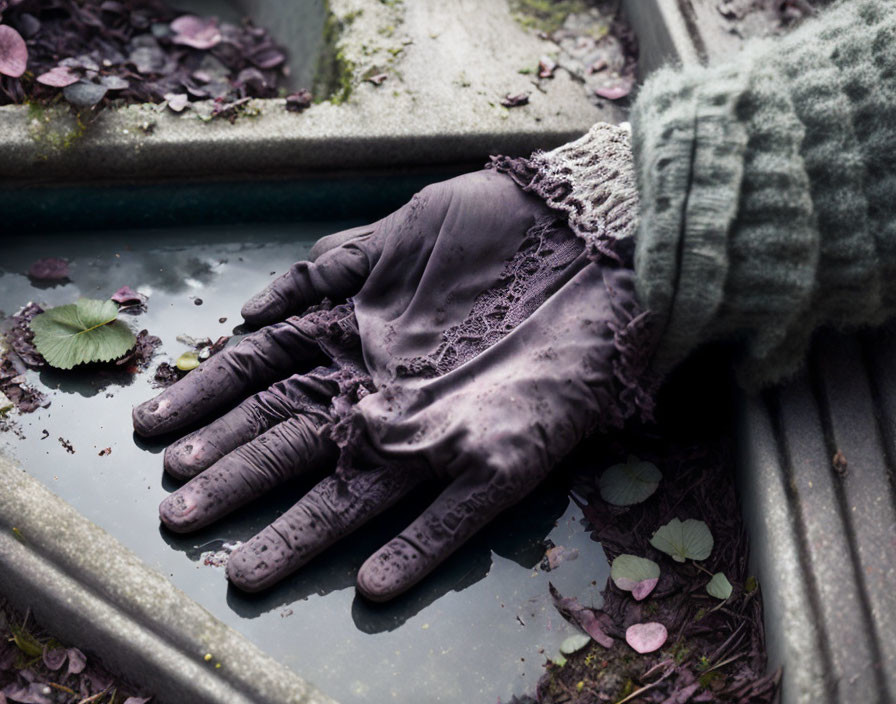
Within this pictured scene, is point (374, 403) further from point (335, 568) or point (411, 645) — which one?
point (411, 645)

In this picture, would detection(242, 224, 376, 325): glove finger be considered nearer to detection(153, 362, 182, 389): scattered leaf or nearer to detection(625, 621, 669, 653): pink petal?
detection(153, 362, 182, 389): scattered leaf

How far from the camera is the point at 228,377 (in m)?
1.64

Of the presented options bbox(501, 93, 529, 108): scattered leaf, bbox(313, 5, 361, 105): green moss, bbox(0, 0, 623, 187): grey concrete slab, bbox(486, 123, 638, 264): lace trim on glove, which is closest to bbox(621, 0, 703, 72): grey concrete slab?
bbox(0, 0, 623, 187): grey concrete slab

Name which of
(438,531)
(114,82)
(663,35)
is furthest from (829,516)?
(114,82)

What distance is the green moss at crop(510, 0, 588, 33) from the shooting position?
7.90 feet

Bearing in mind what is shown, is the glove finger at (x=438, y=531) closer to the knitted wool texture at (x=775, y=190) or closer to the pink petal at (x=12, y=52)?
the knitted wool texture at (x=775, y=190)

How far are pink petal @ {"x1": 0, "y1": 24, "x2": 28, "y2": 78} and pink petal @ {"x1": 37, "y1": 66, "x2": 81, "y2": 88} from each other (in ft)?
0.24

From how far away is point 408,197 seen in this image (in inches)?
84.2

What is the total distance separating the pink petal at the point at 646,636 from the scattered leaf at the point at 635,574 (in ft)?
0.18

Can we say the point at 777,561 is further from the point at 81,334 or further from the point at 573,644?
the point at 81,334

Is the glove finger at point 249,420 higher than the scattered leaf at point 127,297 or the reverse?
the reverse

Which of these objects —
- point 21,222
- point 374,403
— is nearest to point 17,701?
point 374,403

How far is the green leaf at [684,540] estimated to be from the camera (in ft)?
5.16

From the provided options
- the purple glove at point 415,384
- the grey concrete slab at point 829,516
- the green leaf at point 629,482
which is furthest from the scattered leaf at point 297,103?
the grey concrete slab at point 829,516
